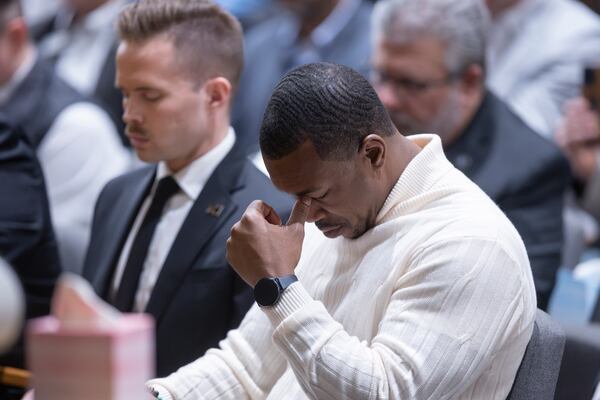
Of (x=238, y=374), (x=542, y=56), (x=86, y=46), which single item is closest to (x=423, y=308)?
(x=238, y=374)

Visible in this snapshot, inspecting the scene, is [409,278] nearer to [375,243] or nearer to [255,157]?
[375,243]

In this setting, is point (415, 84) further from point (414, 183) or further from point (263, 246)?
point (263, 246)

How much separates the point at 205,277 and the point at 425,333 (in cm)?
88

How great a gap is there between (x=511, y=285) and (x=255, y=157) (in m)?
1.61

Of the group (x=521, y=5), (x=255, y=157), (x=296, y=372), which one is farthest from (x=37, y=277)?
(x=521, y=5)

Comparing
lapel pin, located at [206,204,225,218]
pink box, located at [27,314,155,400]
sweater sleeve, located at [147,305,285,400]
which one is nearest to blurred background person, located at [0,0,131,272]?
lapel pin, located at [206,204,225,218]

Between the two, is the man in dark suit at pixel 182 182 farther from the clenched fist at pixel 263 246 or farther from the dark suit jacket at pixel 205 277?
the clenched fist at pixel 263 246

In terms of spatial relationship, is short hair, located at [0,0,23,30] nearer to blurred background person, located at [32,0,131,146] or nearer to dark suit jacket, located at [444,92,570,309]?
blurred background person, located at [32,0,131,146]

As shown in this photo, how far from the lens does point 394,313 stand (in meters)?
1.88

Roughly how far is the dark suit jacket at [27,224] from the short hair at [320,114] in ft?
5.13

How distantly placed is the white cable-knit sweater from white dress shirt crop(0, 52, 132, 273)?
2.14 meters

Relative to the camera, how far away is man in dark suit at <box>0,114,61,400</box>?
334 centimetres

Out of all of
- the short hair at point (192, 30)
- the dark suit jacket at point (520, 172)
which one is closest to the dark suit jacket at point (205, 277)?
the short hair at point (192, 30)

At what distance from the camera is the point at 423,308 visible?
186 cm
